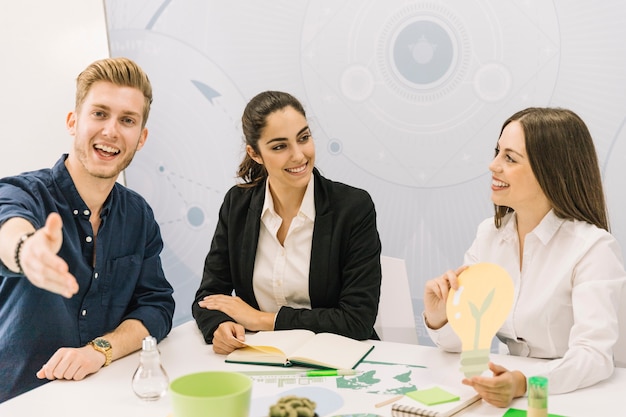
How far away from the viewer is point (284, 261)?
2031 millimetres

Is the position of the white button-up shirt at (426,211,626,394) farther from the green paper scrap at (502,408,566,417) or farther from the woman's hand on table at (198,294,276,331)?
the woman's hand on table at (198,294,276,331)

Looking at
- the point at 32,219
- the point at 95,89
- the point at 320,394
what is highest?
the point at 95,89

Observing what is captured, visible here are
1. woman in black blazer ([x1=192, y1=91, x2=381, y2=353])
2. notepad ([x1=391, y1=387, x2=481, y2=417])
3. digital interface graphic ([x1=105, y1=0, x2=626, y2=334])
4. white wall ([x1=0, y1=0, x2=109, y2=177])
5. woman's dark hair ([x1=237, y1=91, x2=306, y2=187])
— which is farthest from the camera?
white wall ([x1=0, y1=0, x2=109, y2=177])

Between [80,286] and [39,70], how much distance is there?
1905 mm

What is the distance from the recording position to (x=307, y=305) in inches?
80.5

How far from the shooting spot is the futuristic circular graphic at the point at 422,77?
266 cm

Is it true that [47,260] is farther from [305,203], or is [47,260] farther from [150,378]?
[305,203]

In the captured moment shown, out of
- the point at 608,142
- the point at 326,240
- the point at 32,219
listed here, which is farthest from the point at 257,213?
the point at 608,142

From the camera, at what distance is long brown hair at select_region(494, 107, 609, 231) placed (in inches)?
65.7

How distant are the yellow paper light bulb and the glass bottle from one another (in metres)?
0.65

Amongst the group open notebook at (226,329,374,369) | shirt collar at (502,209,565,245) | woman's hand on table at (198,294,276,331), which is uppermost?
shirt collar at (502,209,565,245)

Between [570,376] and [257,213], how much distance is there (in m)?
1.11

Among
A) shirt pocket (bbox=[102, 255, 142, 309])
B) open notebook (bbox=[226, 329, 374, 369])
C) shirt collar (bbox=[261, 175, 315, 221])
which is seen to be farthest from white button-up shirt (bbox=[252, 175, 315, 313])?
shirt pocket (bbox=[102, 255, 142, 309])

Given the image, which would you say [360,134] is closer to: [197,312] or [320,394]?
[197,312]
